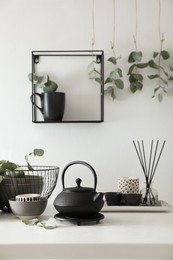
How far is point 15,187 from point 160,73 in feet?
3.90

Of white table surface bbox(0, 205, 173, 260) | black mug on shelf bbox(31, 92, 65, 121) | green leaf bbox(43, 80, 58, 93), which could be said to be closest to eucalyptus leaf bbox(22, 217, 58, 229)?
white table surface bbox(0, 205, 173, 260)

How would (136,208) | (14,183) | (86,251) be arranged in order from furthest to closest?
(136,208), (14,183), (86,251)

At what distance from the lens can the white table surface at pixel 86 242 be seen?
1194mm

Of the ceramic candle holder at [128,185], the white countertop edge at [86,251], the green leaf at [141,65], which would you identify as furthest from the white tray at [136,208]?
the green leaf at [141,65]

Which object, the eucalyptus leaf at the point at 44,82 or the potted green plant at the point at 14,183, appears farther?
the eucalyptus leaf at the point at 44,82

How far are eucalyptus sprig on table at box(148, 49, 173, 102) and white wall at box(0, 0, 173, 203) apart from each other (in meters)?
0.05

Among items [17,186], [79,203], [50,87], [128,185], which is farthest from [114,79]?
[79,203]

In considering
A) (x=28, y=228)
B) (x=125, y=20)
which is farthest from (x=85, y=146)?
(x=28, y=228)

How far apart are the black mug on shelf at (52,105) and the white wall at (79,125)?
0.15 metres

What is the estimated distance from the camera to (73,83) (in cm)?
240

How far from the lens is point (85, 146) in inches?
94.4

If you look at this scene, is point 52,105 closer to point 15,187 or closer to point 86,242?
point 15,187

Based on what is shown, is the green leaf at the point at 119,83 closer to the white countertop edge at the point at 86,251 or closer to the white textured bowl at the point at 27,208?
the white textured bowl at the point at 27,208

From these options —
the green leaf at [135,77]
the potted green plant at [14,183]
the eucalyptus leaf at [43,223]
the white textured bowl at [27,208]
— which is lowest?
the eucalyptus leaf at [43,223]
